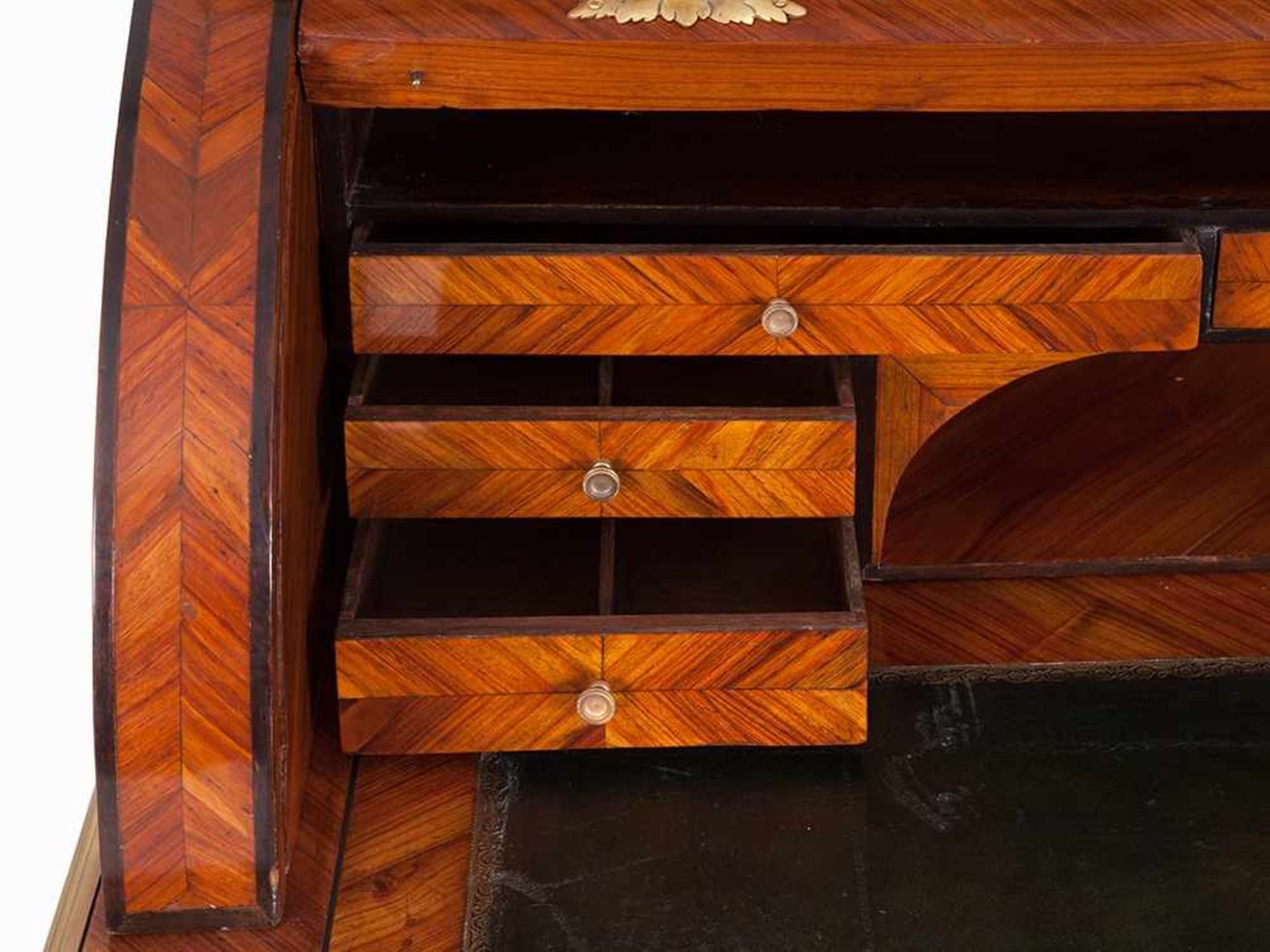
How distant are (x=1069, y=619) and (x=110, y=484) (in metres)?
0.93

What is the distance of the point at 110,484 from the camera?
134 centimetres

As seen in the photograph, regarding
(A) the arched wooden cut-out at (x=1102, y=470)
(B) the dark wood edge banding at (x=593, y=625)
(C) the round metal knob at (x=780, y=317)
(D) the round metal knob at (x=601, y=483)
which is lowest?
(A) the arched wooden cut-out at (x=1102, y=470)

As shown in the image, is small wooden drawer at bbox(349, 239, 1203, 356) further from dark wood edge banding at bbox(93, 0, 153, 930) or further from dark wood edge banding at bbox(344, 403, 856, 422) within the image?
dark wood edge banding at bbox(93, 0, 153, 930)

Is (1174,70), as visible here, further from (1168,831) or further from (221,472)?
(221,472)

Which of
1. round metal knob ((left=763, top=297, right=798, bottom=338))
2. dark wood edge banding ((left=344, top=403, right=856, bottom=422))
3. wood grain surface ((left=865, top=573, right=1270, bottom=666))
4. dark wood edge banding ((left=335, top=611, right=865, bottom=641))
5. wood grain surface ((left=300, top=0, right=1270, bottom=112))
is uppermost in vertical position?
wood grain surface ((left=300, top=0, right=1270, bottom=112))

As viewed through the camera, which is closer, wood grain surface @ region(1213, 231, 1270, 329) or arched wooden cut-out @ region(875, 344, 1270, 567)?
wood grain surface @ region(1213, 231, 1270, 329)

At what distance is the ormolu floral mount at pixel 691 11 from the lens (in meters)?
1.43

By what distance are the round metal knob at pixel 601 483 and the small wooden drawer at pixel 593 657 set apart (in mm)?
79

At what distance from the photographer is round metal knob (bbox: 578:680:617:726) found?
1.51m

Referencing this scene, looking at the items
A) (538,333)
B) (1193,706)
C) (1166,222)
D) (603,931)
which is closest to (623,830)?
(603,931)

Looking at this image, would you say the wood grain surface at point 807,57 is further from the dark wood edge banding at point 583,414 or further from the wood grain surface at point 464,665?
the wood grain surface at point 464,665

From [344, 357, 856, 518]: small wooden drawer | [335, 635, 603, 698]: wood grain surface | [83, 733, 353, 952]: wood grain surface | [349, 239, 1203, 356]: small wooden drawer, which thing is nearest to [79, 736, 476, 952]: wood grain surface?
[83, 733, 353, 952]: wood grain surface

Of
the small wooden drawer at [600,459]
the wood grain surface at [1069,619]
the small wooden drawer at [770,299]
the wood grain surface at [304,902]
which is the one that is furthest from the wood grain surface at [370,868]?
the wood grain surface at [1069,619]

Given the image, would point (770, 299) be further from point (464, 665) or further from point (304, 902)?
point (304, 902)
